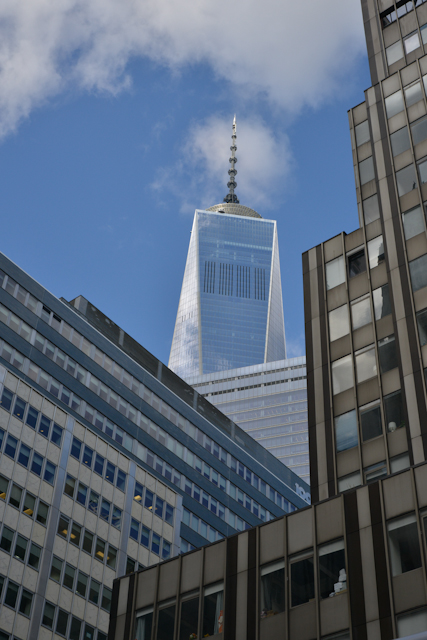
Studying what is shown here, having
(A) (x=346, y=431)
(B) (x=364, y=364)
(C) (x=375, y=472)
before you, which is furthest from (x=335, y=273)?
(C) (x=375, y=472)

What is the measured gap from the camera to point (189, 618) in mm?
31391

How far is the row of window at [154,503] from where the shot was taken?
71.6m

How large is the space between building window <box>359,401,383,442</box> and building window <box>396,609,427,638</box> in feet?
44.9

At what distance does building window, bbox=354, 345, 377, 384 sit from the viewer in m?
40.3

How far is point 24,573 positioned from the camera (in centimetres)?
5619

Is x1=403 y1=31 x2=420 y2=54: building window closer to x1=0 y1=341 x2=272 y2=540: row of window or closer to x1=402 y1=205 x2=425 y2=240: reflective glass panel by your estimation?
x1=402 y1=205 x2=425 y2=240: reflective glass panel

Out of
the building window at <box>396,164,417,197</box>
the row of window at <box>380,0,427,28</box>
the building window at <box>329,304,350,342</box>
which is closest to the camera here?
the building window at <box>329,304,350,342</box>

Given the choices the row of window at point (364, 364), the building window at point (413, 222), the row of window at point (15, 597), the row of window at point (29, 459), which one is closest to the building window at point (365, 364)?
the row of window at point (364, 364)

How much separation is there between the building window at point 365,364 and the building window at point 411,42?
80.9 ft

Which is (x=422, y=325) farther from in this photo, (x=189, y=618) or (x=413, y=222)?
(x=189, y=618)

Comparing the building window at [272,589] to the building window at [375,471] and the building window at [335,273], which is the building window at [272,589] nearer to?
the building window at [375,471]

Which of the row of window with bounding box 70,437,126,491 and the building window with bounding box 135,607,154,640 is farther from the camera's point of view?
the row of window with bounding box 70,437,126,491

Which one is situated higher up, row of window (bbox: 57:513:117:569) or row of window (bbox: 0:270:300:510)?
row of window (bbox: 0:270:300:510)

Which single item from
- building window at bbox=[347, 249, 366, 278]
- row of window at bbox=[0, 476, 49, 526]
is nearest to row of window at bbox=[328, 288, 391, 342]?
building window at bbox=[347, 249, 366, 278]
